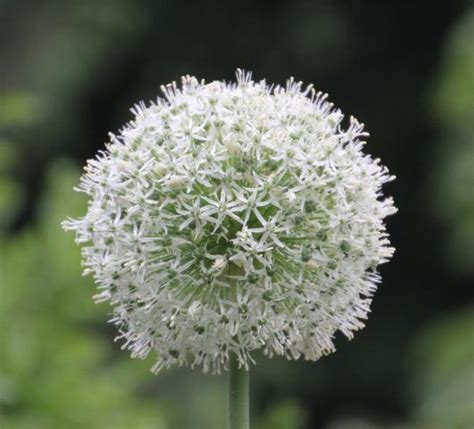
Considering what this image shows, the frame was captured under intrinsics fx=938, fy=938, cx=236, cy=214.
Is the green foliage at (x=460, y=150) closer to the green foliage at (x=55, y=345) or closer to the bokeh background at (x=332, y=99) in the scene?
the bokeh background at (x=332, y=99)

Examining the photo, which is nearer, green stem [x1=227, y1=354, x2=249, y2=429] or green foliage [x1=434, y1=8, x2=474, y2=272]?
green stem [x1=227, y1=354, x2=249, y2=429]

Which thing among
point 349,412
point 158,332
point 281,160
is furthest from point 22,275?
point 349,412

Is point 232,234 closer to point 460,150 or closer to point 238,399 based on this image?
point 238,399

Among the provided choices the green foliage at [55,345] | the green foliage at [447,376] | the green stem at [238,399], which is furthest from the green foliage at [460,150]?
the green stem at [238,399]

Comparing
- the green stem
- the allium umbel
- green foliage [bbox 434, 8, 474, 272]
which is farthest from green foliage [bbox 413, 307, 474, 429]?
the green stem

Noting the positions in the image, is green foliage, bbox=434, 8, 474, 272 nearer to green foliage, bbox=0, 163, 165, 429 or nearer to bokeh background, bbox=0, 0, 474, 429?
bokeh background, bbox=0, 0, 474, 429

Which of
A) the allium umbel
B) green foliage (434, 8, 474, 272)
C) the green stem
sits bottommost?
the green stem
